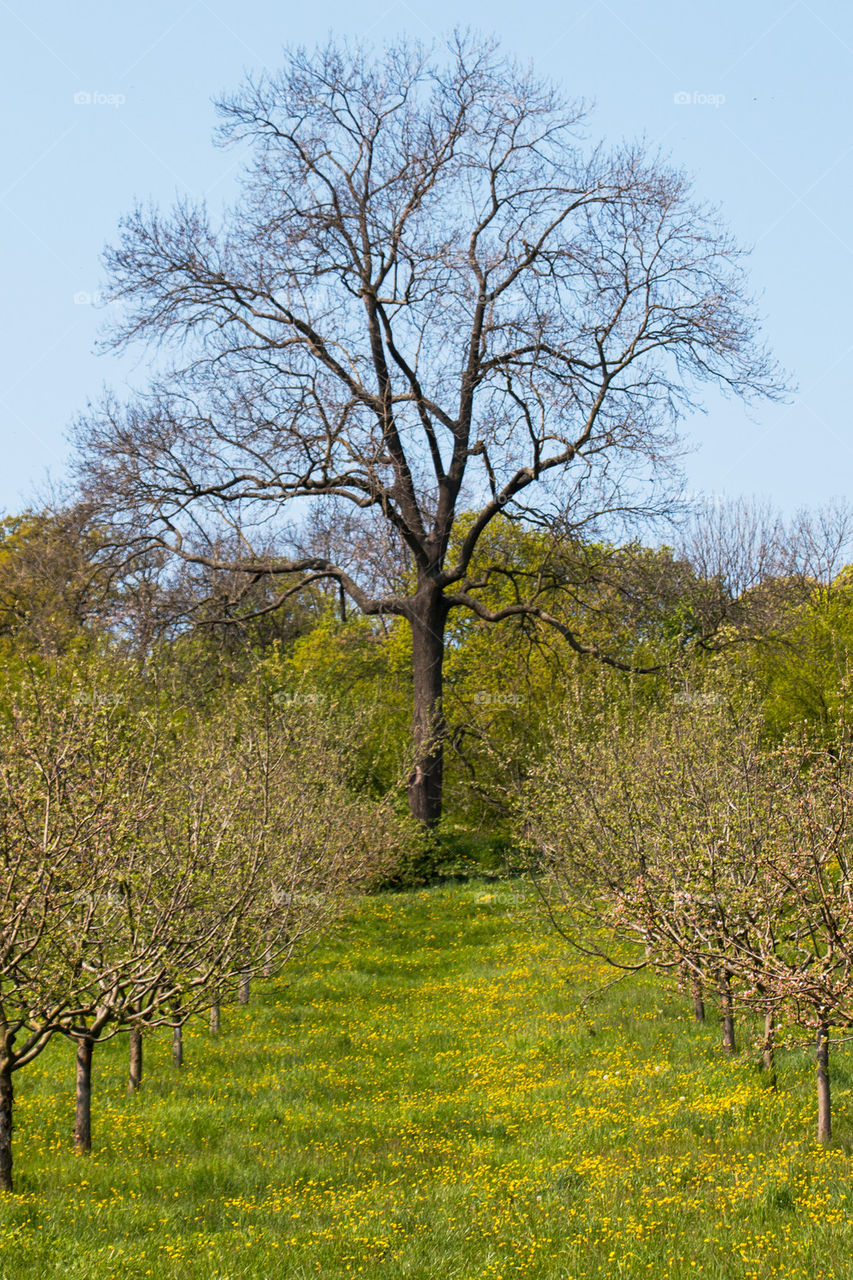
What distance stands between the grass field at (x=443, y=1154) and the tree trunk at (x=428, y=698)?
9591mm

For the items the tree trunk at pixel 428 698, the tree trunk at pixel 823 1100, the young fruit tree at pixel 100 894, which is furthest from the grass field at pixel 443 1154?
the tree trunk at pixel 428 698

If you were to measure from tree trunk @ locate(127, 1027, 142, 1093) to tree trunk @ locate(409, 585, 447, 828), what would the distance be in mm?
12614

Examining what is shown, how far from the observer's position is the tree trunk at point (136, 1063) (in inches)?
364

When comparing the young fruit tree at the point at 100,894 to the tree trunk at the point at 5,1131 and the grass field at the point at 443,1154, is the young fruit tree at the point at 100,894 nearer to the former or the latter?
the tree trunk at the point at 5,1131

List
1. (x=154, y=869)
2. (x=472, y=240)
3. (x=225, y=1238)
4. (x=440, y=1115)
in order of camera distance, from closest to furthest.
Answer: (x=225, y=1238) → (x=154, y=869) → (x=440, y=1115) → (x=472, y=240)

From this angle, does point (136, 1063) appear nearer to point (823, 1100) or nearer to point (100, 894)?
point (100, 894)

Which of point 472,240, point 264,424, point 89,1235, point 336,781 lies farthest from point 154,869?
point 472,240

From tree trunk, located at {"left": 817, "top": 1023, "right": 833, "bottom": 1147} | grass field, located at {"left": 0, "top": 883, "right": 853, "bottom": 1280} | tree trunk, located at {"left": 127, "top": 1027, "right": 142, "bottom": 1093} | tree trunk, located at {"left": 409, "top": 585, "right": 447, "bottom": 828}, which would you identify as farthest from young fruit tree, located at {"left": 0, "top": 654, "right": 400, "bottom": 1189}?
tree trunk, located at {"left": 409, "top": 585, "right": 447, "bottom": 828}

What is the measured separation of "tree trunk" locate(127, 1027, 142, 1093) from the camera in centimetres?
926

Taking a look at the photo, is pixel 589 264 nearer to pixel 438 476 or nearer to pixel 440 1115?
pixel 438 476

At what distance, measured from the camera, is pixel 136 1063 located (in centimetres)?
934

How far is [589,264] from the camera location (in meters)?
20.6

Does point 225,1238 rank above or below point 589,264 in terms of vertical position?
below

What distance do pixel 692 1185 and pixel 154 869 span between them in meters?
4.07
